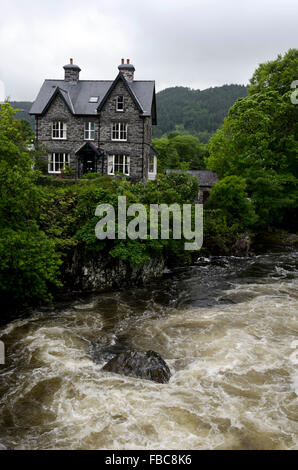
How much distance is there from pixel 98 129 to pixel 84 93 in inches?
172

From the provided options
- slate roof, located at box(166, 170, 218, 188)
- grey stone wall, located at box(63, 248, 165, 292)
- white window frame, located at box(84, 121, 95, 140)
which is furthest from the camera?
slate roof, located at box(166, 170, 218, 188)

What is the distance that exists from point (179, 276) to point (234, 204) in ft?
34.6

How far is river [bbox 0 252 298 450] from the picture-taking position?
758 cm

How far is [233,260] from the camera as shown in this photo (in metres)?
25.8

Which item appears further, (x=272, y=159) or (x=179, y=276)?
(x=272, y=159)

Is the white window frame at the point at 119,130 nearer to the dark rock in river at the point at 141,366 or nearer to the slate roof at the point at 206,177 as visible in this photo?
the slate roof at the point at 206,177

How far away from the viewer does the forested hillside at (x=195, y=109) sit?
450 ft

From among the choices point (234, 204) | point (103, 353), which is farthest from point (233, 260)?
point (103, 353)

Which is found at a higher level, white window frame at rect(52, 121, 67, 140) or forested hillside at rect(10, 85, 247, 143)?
forested hillside at rect(10, 85, 247, 143)

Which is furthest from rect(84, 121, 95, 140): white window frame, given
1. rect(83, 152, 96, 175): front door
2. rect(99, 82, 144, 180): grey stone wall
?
rect(83, 152, 96, 175): front door

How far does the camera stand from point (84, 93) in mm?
33156

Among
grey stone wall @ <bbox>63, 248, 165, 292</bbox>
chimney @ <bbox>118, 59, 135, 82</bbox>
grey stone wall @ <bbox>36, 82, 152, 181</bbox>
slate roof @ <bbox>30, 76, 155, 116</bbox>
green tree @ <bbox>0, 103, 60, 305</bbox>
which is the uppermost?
chimney @ <bbox>118, 59, 135, 82</bbox>

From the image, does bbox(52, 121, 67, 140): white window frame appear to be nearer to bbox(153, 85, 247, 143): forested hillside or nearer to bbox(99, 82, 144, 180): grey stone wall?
bbox(99, 82, 144, 180): grey stone wall

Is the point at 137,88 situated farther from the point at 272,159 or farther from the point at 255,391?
the point at 255,391
